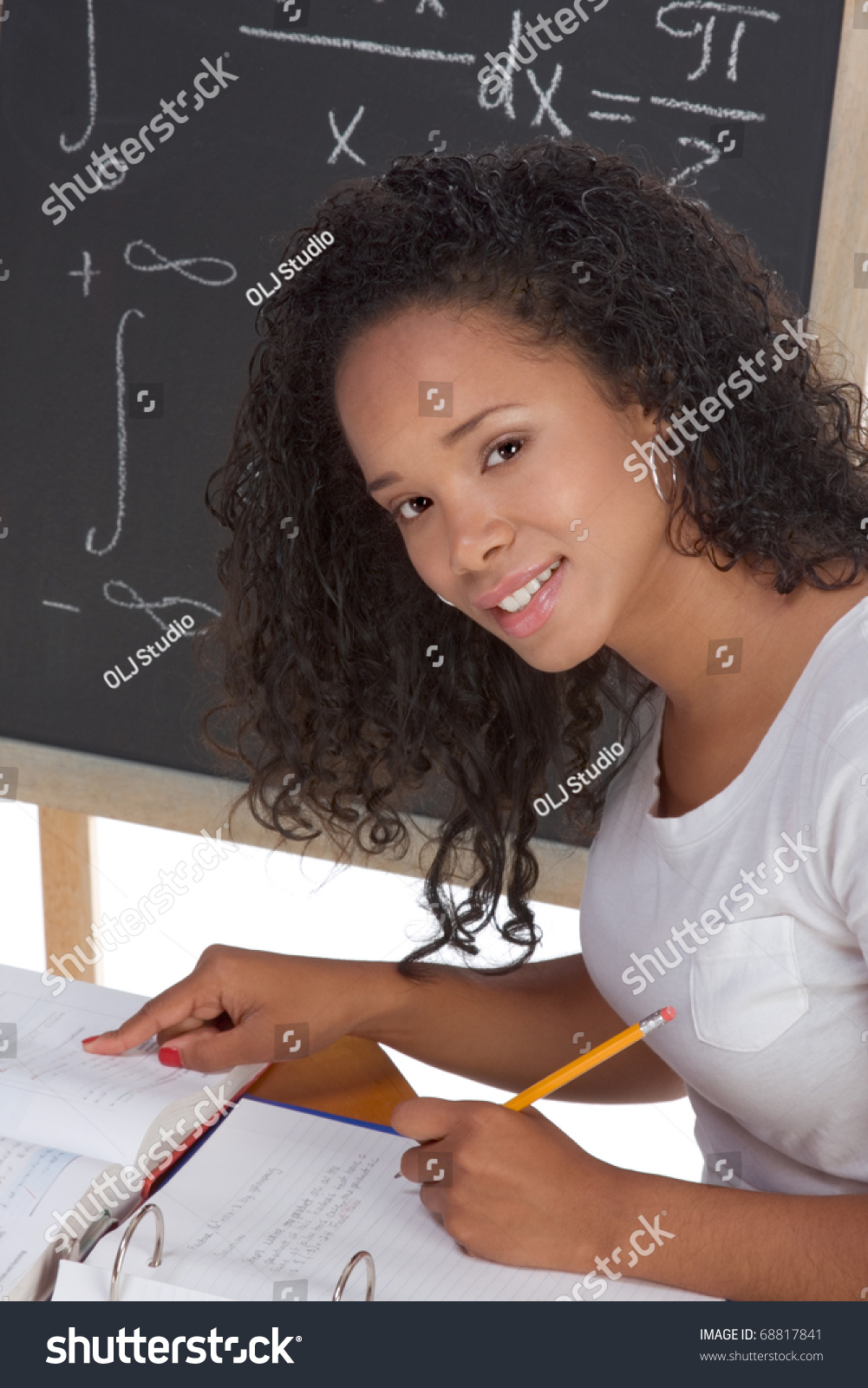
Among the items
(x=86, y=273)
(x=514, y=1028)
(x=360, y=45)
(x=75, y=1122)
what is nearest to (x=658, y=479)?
(x=514, y=1028)

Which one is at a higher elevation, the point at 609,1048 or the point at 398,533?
the point at 398,533

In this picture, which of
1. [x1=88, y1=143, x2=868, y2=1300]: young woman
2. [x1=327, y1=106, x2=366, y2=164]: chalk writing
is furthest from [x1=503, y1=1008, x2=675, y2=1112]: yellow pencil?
[x1=327, y1=106, x2=366, y2=164]: chalk writing

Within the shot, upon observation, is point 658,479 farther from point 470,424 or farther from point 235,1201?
point 235,1201

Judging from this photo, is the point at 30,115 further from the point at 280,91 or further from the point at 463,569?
the point at 463,569

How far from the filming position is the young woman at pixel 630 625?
0.74 metres

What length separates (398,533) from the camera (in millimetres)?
1094

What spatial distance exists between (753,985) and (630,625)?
0.28m

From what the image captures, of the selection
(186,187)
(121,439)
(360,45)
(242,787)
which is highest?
(360,45)

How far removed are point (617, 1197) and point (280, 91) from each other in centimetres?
112

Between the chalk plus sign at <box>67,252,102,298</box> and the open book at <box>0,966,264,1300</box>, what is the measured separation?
2.65 ft

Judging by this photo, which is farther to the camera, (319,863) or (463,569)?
(319,863)

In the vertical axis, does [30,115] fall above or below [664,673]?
above
